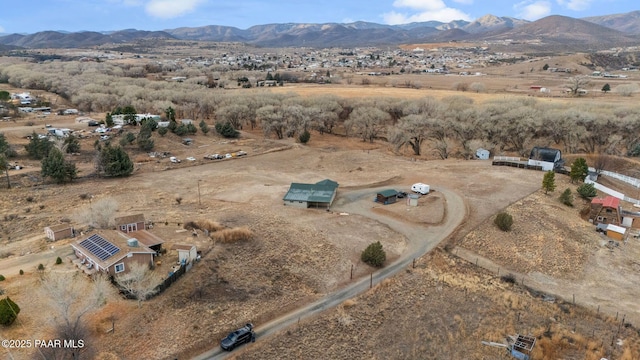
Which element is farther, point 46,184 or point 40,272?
point 46,184

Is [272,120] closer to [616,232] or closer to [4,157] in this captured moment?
[4,157]

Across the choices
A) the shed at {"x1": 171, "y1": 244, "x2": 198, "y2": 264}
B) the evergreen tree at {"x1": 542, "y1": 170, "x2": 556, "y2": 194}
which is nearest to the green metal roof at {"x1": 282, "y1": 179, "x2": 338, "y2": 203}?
the shed at {"x1": 171, "y1": 244, "x2": 198, "y2": 264}

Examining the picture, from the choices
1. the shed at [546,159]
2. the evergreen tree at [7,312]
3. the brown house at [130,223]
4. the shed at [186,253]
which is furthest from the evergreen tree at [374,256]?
the shed at [546,159]

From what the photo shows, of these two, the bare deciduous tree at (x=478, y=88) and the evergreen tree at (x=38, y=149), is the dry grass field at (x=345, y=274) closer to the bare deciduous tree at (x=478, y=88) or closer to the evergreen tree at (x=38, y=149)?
the evergreen tree at (x=38, y=149)

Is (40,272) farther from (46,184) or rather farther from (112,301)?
(46,184)

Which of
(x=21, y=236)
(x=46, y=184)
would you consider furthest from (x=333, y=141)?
(x=21, y=236)

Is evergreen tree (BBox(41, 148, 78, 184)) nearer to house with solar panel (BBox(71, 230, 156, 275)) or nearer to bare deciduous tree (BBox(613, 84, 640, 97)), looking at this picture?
house with solar panel (BBox(71, 230, 156, 275))

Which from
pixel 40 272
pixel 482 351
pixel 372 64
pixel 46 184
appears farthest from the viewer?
pixel 372 64
